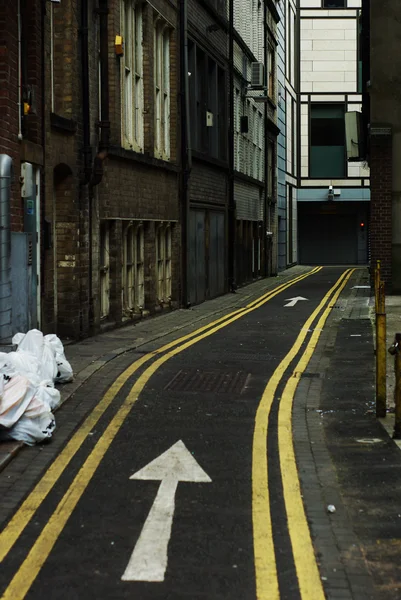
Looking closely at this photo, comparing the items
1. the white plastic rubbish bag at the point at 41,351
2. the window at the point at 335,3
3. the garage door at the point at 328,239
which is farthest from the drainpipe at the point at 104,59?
the garage door at the point at 328,239

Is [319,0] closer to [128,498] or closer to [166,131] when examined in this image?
[166,131]

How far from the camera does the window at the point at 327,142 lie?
60406mm

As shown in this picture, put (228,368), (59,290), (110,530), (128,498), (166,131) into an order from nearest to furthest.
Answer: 1. (110,530)
2. (128,498)
3. (228,368)
4. (59,290)
5. (166,131)

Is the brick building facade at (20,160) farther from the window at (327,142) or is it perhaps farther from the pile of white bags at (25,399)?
the window at (327,142)

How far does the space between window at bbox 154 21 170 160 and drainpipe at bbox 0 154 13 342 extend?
10.7 metres

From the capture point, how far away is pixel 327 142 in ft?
198

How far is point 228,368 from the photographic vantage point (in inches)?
557

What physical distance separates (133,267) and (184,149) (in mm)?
5039

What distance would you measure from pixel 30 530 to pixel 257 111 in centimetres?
3531

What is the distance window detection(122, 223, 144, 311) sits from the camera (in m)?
20.3

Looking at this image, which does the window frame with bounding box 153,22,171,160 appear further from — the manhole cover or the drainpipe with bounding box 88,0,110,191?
the manhole cover

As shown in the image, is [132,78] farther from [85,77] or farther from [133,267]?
[133,267]

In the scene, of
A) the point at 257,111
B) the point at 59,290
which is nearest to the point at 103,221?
the point at 59,290

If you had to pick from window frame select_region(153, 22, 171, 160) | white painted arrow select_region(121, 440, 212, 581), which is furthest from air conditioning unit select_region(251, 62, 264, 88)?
white painted arrow select_region(121, 440, 212, 581)
